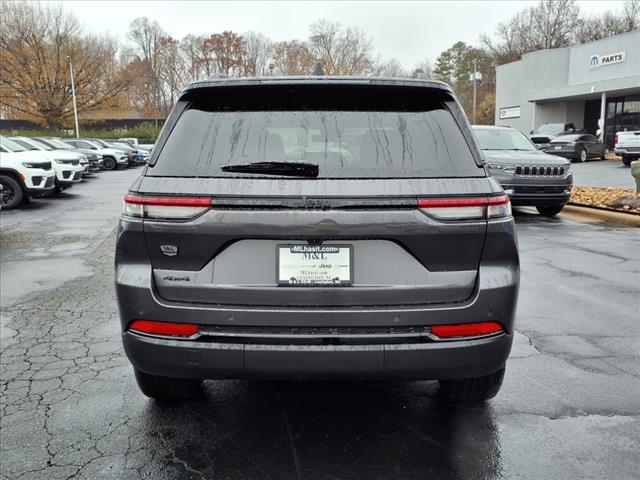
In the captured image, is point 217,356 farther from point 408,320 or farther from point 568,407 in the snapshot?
point 568,407

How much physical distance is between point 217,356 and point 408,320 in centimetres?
85

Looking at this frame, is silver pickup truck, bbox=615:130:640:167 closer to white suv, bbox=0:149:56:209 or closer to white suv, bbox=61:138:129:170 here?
white suv, bbox=0:149:56:209

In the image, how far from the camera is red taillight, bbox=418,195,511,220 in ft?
7.72

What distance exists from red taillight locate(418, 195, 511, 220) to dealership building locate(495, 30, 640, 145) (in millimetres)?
31281

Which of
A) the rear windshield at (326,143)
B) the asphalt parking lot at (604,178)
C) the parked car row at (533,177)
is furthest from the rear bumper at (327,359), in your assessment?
the asphalt parking lot at (604,178)

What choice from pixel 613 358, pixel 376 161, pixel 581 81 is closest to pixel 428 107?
pixel 376 161

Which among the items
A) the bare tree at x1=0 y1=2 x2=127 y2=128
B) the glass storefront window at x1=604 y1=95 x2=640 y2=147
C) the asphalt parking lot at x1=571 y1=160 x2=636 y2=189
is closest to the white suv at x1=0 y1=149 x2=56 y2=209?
the asphalt parking lot at x1=571 y1=160 x2=636 y2=189

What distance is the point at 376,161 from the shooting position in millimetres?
2441

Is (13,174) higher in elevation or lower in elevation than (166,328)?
higher

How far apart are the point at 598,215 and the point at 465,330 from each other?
9.51 m

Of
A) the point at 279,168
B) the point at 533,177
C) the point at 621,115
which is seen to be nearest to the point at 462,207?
the point at 279,168

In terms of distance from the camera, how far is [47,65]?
153ft

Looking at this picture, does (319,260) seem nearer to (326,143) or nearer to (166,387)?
(326,143)

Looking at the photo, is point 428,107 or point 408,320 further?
point 428,107
